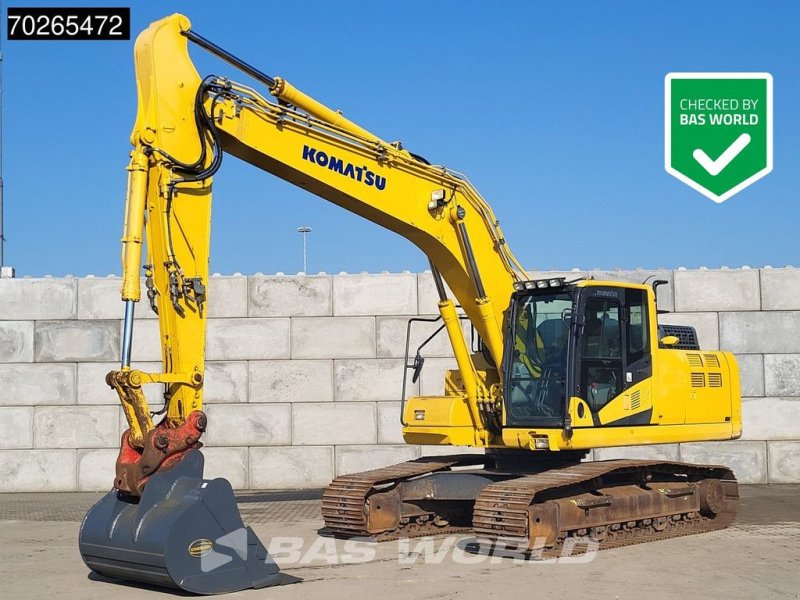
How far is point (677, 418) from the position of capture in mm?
11344

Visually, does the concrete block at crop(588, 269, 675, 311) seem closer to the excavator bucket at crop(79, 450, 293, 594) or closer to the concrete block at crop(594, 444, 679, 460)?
the concrete block at crop(594, 444, 679, 460)

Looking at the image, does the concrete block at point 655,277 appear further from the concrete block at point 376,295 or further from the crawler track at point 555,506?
the crawler track at point 555,506

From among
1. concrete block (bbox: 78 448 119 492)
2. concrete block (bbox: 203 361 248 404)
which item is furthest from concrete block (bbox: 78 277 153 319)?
concrete block (bbox: 78 448 119 492)

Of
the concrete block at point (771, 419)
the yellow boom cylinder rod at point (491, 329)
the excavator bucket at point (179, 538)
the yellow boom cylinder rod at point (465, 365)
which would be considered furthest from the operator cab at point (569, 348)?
the concrete block at point (771, 419)

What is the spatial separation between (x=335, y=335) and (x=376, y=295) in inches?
34.0

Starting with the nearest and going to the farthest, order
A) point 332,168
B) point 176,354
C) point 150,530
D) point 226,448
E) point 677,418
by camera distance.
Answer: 1. point 150,530
2. point 176,354
3. point 332,168
4. point 677,418
5. point 226,448

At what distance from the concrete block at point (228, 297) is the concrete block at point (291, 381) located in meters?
0.85

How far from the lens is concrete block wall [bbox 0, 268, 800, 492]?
51.3 ft

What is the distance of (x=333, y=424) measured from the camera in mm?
15648

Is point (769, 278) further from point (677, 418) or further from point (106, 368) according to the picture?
point (106, 368)

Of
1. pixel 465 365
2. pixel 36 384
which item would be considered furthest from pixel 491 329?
pixel 36 384

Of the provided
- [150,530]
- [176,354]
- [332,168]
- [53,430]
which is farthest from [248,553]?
[53,430]

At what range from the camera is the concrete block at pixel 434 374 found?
15.8 m

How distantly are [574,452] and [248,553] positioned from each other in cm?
442
